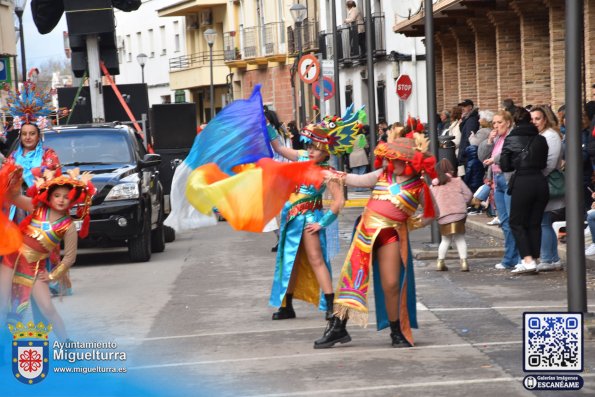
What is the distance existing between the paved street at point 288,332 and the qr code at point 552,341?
298 millimetres

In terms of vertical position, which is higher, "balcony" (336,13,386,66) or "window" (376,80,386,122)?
"balcony" (336,13,386,66)

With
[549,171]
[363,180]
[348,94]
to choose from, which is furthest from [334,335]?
[348,94]

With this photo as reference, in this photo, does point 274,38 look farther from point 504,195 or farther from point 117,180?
point 504,195

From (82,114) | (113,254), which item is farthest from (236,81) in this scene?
(113,254)

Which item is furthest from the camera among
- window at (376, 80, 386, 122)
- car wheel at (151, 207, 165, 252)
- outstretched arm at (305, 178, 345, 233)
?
window at (376, 80, 386, 122)

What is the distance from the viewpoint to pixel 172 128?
2978cm

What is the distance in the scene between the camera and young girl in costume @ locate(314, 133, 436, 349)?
35.1 ft

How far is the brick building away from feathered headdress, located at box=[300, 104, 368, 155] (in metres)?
11.9

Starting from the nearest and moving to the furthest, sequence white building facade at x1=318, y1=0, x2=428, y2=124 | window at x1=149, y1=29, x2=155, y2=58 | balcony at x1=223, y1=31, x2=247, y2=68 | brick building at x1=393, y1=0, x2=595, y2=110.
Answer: brick building at x1=393, y1=0, x2=595, y2=110 < white building facade at x1=318, y1=0, x2=428, y2=124 < balcony at x1=223, y1=31, x2=247, y2=68 < window at x1=149, y1=29, x2=155, y2=58

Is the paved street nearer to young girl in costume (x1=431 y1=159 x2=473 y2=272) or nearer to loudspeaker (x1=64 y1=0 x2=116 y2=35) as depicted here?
young girl in costume (x1=431 y1=159 x2=473 y2=272)

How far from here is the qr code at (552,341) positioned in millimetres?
8336

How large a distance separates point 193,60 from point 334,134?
6236 centimetres

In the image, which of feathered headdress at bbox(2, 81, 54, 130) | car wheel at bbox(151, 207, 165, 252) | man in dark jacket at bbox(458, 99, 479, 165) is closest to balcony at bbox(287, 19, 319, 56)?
man in dark jacket at bbox(458, 99, 479, 165)

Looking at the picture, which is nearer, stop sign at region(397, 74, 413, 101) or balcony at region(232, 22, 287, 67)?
stop sign at region(397, 74, 413, 101)
